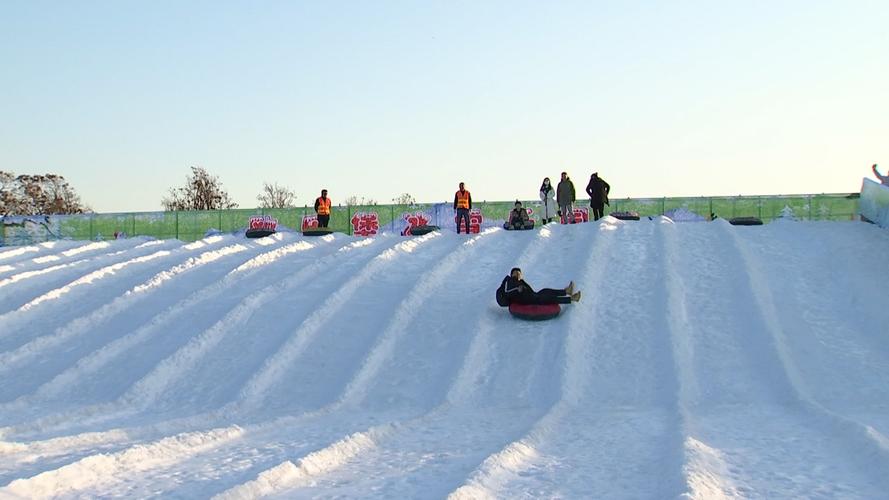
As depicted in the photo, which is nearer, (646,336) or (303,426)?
(303,426)

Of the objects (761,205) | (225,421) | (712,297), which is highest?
(761,205)

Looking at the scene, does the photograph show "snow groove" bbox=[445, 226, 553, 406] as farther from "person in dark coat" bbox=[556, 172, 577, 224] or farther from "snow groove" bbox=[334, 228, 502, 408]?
"person in dark coat" bbox=[556, 172, 577, 224]

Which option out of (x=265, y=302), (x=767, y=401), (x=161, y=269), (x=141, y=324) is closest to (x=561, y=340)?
(x=767, y=401)

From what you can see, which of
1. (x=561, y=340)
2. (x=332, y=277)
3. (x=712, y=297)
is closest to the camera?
(x=561, y=340)

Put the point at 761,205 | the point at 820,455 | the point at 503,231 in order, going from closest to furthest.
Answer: the point at 820,455, the point at 503,231, the point at 761,205

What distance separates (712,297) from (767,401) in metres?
2.90

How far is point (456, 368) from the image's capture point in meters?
8.41

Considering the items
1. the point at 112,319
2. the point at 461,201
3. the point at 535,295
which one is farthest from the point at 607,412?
the point at 461,201

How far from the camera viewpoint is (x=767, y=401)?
7375 millimetres

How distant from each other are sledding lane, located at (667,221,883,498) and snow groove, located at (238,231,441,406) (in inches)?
151

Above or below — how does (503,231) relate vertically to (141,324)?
above

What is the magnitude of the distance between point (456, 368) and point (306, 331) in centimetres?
203

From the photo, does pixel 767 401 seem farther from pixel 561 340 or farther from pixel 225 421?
pixel 225 421

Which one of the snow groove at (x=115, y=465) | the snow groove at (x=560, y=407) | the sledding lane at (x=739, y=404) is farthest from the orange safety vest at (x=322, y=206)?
the snow groove at (x=115, y=465)
